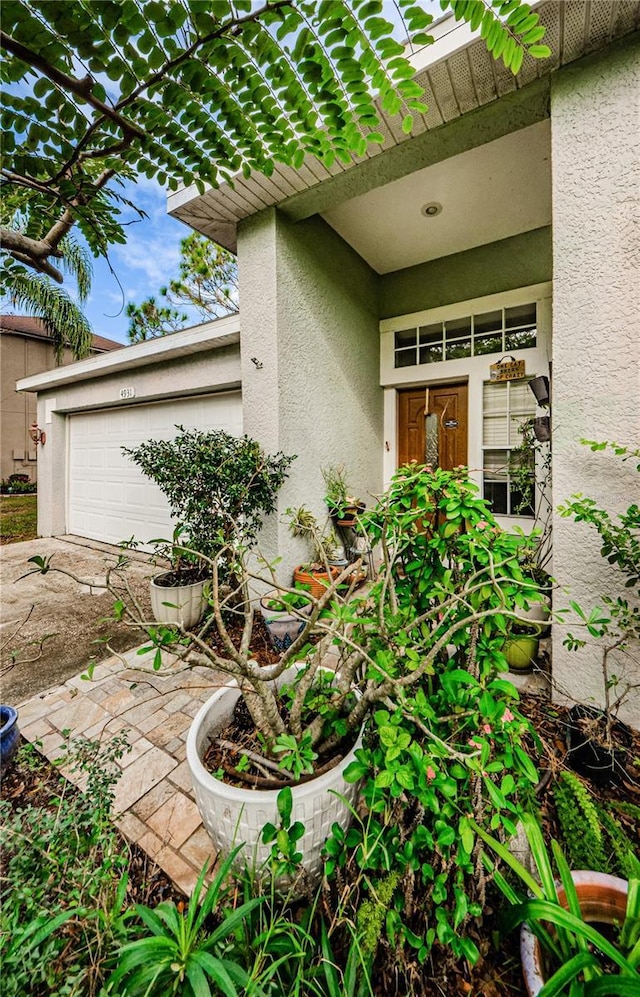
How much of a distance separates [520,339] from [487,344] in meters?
0.37

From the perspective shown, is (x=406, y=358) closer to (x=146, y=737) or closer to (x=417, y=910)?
(x=146, y=737)

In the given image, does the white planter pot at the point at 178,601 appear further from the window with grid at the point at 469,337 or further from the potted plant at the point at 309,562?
the window with grid at the point at 469,337

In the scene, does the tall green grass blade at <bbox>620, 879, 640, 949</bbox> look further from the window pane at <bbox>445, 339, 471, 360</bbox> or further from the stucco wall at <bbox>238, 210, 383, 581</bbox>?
the window pane at <bbox>445, 339, 471, 360</bbox>

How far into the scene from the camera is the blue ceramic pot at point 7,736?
194cm

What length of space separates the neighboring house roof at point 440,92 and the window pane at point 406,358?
7.16ft

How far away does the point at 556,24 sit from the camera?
2.14 metres

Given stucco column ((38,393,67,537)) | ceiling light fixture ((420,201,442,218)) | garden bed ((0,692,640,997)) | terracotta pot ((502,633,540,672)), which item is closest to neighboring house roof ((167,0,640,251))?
ceiling light fixture ((420,201,442,218))

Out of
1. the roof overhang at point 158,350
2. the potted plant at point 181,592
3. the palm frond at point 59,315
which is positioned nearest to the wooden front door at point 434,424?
the roof overhang at point 158,350

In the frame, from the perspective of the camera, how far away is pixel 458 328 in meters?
4.88

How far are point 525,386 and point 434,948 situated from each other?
4.75 metres

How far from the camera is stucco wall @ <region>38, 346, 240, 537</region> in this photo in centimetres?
456

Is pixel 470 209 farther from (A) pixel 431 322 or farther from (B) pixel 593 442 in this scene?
(B) pixel 593 442

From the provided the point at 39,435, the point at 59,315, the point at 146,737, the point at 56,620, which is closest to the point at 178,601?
the point at 146,737

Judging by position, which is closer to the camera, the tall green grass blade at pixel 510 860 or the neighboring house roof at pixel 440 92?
the tall green grass blade at pixel 510 860
